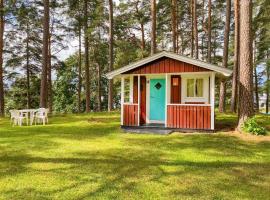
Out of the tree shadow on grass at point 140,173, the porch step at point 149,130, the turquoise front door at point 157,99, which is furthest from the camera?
the turquoise front door at point 157,99

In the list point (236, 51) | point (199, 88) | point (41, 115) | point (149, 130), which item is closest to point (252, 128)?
point (199, 88)

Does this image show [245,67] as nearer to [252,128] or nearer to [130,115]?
[252,128]

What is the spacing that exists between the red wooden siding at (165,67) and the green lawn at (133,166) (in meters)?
2.62

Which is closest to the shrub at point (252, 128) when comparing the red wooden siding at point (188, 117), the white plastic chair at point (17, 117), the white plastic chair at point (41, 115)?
the red wooden siding at point (188, 117)

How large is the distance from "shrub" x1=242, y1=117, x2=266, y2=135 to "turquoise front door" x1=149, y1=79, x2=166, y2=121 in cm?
339

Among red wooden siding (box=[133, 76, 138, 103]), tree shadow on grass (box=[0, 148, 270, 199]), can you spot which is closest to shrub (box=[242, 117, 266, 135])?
tree shadow on grass (box=[0, 148, 270, 199])

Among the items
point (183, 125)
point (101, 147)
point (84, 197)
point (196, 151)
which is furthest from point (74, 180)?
point (183, 125)

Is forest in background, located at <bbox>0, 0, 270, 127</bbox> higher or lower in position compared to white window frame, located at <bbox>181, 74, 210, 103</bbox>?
higher

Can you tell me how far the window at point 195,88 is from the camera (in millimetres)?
12414

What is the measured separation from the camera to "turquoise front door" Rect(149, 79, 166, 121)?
12.6 meters

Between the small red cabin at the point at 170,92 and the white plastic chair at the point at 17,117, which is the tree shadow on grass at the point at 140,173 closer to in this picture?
the small red cabin at the point at 170,92

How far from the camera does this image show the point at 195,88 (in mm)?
12469

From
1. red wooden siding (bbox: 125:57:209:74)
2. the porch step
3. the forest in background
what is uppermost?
the forest in background

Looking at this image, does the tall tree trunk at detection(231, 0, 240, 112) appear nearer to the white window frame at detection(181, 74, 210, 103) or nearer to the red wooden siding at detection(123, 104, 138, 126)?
the white window frame at detection(181, 74, 210, 103)
